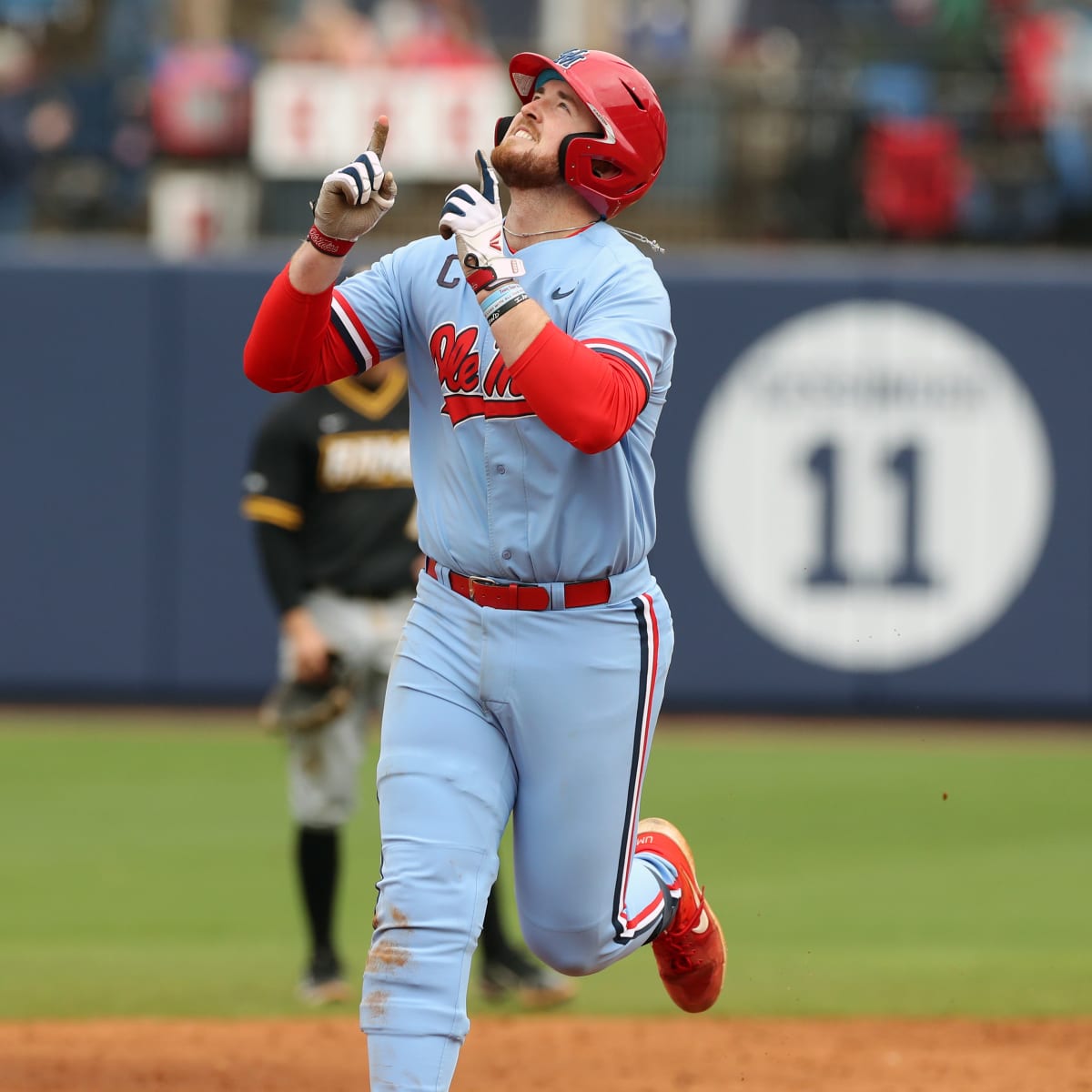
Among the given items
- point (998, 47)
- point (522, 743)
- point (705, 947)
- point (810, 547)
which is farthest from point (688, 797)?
point (998, 47)

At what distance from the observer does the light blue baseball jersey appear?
3.91 metres

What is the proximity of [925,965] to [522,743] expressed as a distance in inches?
119

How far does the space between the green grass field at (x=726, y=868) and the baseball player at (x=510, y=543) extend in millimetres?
2294

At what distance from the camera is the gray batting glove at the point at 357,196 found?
385 centimetres

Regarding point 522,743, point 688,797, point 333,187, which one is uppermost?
point 333,187

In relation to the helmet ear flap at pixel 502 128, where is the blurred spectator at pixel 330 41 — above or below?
below

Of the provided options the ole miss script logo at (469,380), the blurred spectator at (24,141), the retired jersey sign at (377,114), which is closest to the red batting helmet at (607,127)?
the ole miss script logo at (469,380)

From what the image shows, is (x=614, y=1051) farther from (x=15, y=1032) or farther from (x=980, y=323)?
(x=980, y=323)

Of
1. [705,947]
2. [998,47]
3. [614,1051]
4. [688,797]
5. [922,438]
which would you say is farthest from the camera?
[998,47]

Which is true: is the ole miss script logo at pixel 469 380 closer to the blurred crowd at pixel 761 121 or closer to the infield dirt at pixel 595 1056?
the infield dirt at pixel 595 1056

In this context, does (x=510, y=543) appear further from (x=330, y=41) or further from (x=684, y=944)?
(x=330, y=41)

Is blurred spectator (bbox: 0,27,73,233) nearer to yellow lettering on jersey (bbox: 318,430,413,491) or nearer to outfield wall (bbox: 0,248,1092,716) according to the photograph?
outfield wall (bbox: 0,248,1092,716)

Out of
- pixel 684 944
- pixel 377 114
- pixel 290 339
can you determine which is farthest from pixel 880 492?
pixel 290 339

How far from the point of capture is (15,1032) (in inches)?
225
